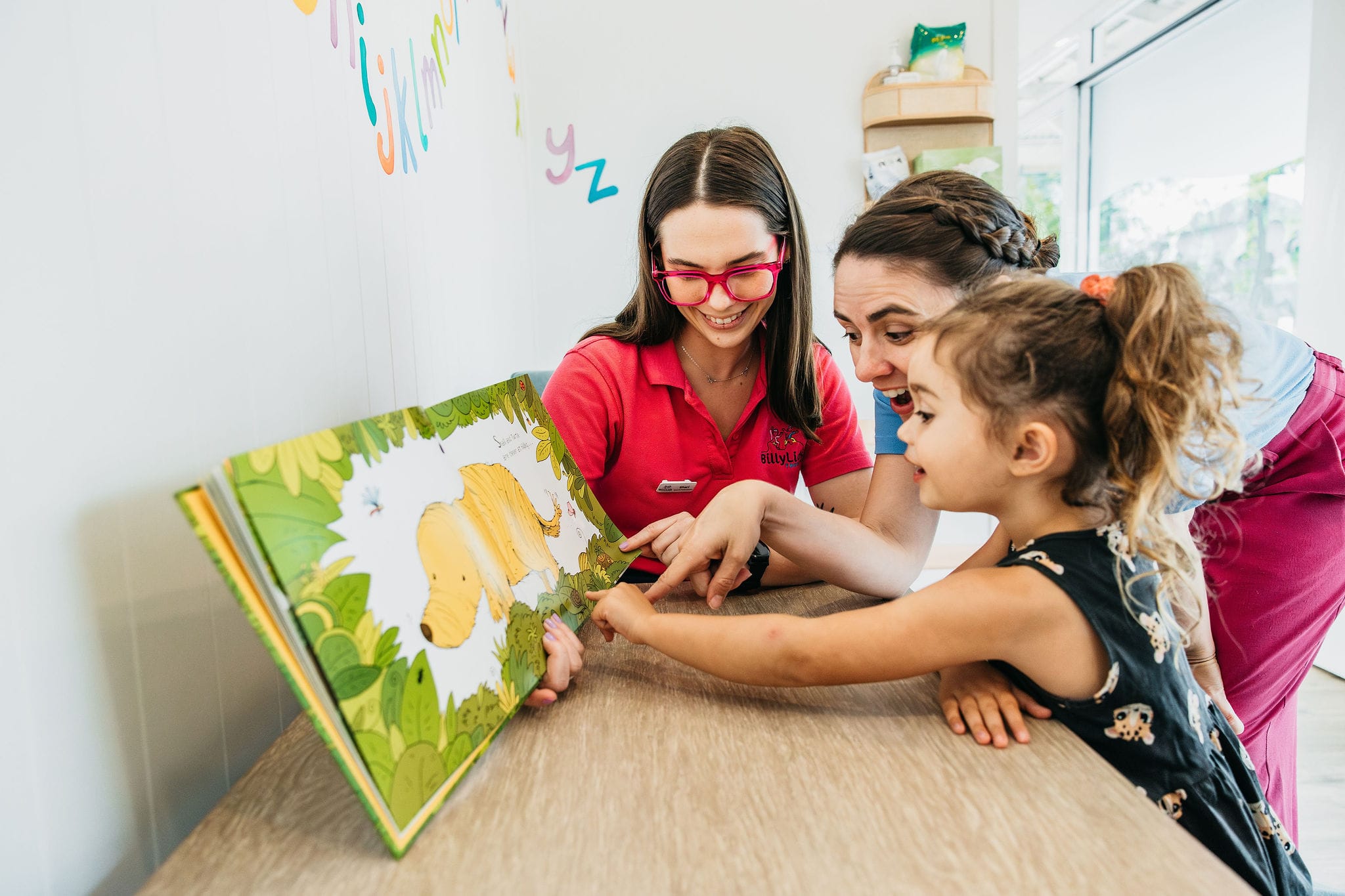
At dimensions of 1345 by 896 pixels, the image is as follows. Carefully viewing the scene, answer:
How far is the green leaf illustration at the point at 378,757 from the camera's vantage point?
0.47 metres

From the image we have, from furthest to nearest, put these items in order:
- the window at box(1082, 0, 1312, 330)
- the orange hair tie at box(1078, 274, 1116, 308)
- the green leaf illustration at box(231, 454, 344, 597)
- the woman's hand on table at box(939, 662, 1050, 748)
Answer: the window at box(1082, 0, 1312, 330)
the orange hair tie at box(1078, 274, 1116, 308)
the woman's hand on table at box(939, 662, 1050, 748)
the green leaf illustration at box(231, 454, 344, 597)

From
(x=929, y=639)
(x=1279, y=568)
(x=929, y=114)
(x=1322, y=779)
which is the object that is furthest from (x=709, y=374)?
(x=1322, y=779)

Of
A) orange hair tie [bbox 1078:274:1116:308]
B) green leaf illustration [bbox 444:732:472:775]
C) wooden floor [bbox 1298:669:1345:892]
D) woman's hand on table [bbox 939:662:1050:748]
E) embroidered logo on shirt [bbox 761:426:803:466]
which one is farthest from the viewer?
wooden floor [bbox 1298:669:1345:892]

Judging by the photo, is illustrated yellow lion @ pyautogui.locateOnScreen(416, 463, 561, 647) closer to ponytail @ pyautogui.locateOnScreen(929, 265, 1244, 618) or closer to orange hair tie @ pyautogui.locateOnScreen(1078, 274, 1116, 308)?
ponytail @ pyautogui.locateOnScreen(929, 265, 1244, 618)

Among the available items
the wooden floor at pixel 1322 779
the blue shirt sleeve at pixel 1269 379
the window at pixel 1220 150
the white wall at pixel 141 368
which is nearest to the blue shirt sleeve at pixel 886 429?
the blue shirt sleeve at pixel 1269 379

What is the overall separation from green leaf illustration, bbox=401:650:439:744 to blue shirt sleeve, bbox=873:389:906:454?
826mm

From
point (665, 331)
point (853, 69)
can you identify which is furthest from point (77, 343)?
point (853, 69)

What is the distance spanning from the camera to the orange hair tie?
2.63 feet

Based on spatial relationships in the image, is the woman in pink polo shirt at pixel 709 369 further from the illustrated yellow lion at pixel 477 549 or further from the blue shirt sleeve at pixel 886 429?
the illustrated yellow lion at pixel 477 549

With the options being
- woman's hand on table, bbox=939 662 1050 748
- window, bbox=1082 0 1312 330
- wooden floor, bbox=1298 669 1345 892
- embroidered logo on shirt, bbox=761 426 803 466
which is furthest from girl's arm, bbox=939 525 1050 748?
window, bbox=1082 0 1312 330

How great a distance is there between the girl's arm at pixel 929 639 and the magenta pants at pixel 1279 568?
2.22 feet

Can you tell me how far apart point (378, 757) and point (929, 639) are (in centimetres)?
46

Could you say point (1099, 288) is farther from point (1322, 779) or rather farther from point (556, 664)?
point (1322, 779)

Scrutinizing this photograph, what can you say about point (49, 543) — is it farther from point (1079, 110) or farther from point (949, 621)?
point (1079, 110)
